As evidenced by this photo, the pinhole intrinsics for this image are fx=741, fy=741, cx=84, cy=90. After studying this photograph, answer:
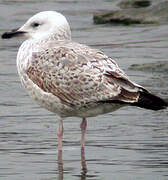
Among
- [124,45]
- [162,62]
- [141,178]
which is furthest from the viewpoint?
[124,45]

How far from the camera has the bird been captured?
7.57 meters

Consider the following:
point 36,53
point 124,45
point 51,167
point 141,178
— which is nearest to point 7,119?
point 36,53

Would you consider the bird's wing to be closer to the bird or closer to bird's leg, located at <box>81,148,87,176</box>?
the bird

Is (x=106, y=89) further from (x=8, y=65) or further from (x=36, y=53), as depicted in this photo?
(x=8, y=65)

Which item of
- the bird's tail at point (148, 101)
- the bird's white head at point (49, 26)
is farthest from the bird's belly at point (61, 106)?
the bird's white head at point (49, 26)

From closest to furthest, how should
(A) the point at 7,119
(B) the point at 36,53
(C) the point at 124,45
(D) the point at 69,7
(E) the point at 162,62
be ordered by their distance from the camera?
1. (B) the point at 36,53
2. (A) the point at 7,119
3. (E) the point at 162,62
4. (C) the point at 124,45
5. (D) the point at 69,7

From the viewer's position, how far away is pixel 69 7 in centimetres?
2228

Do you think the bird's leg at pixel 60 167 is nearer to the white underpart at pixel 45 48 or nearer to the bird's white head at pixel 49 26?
the white underpart at pixel 45 48

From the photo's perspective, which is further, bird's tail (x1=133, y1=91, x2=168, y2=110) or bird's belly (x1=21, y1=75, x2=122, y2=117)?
bird's belly (x1=21, y1=75, x2=122, y2=117)

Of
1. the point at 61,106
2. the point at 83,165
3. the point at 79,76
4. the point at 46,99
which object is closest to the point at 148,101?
the point at 79,76

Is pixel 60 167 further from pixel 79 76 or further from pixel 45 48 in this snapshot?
pixel 45 48

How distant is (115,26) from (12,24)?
2689 mm

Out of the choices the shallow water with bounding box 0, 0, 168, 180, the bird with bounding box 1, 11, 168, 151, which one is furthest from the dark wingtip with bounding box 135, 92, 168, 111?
the shallow water with bounding box 0, 0, 168, 180

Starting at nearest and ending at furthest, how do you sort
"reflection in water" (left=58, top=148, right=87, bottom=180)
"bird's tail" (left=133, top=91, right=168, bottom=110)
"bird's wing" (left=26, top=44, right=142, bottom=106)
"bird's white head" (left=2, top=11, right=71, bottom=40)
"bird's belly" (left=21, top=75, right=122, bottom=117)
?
"reflection in water" (left=58, top=148, right=87, bottom=180), "bird's tail" (left=133, top=91, right=168, bottom=110), "bird's wing" (left=26, top=44, right=142, bottom=106), "bird's belly" (left=21, top=75, right=122, bottom=117), "bird's white head" (left=2, top=11, right=71, bottom=40)
